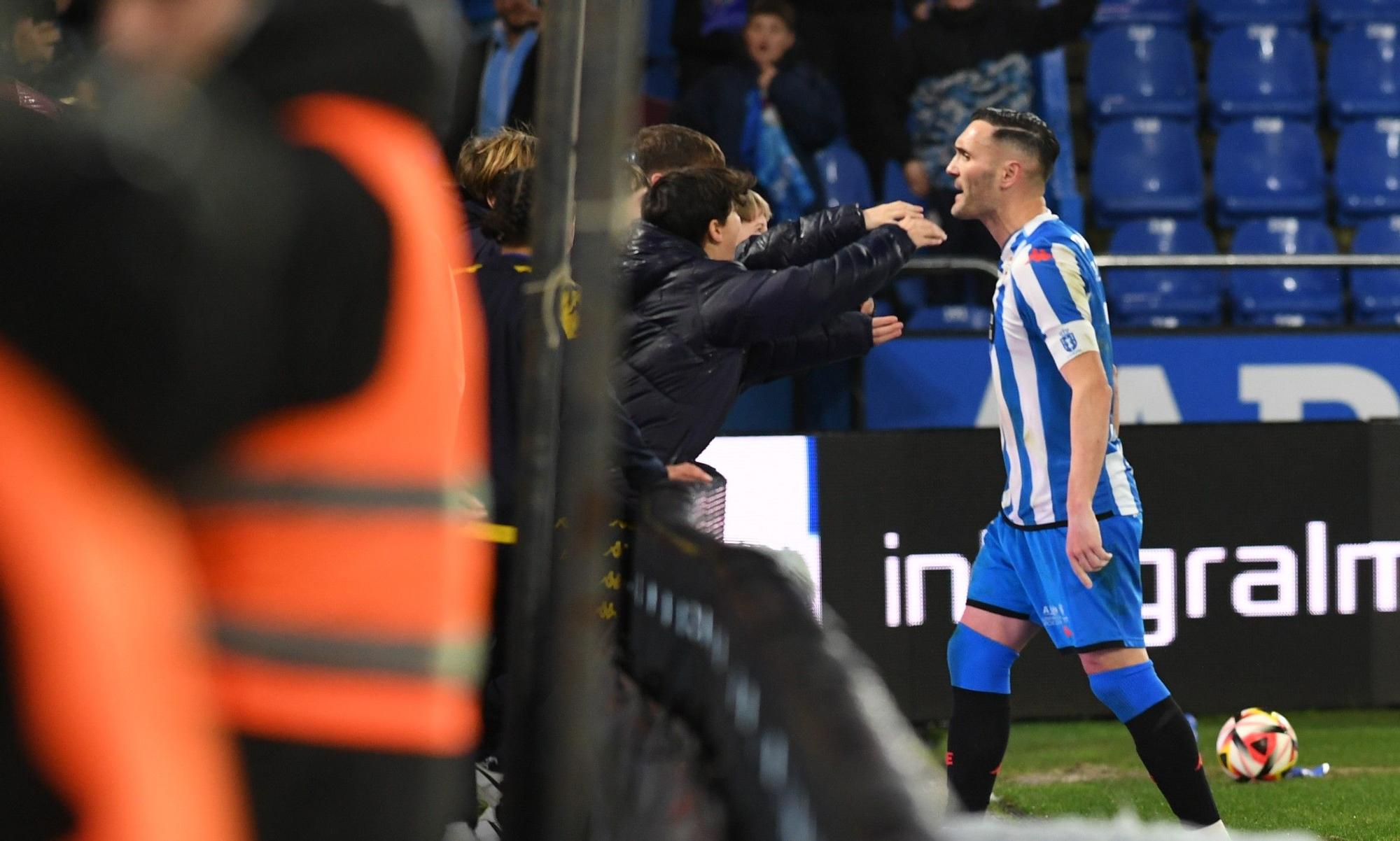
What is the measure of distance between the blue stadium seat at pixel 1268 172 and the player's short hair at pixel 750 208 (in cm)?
592

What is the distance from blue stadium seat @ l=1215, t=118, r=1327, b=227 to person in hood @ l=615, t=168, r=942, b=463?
240 inches

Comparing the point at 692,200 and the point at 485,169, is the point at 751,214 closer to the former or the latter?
the point at 692,200

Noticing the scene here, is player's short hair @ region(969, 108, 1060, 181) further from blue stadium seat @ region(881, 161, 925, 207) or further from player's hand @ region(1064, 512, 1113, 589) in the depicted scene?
blue stadium seat @ region(881, 161, 925, 207)

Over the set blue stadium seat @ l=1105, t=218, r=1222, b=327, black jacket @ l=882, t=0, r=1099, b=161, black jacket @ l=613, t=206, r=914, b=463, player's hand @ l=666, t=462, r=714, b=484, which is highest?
black jacket @ l=882, t=0, r=1099, b=161

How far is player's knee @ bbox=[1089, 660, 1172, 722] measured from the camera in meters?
4.32

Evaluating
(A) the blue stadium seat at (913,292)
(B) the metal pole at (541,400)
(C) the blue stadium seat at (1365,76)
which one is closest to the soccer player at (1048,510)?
(B) the metal pole at (541,400)

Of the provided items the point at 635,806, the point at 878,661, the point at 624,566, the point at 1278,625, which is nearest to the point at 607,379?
the point at 635,806

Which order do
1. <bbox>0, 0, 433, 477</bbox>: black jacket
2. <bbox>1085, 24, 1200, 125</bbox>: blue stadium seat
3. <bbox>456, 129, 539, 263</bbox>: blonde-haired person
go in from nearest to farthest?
<bbox>0, 0, 433, 477</bbox>: black jacket, <bbox>456, 129, 539, 263</bbox>: blonde-haired person, <bbox>1085, 24, 1200, 125</bbox>: blue stadium seat

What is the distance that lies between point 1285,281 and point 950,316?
7.29ft

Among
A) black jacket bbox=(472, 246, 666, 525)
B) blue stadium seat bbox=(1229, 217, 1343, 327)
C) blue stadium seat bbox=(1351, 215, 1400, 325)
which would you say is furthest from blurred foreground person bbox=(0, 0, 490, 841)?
blue stadium seat bbox=(1351, 215, 1400, 325)

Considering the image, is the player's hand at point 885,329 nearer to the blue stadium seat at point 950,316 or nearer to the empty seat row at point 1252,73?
the blue stadium seat at point 950,316

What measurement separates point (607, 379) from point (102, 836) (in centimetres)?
70

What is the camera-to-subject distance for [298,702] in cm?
82

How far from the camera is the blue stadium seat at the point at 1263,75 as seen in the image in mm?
10320
